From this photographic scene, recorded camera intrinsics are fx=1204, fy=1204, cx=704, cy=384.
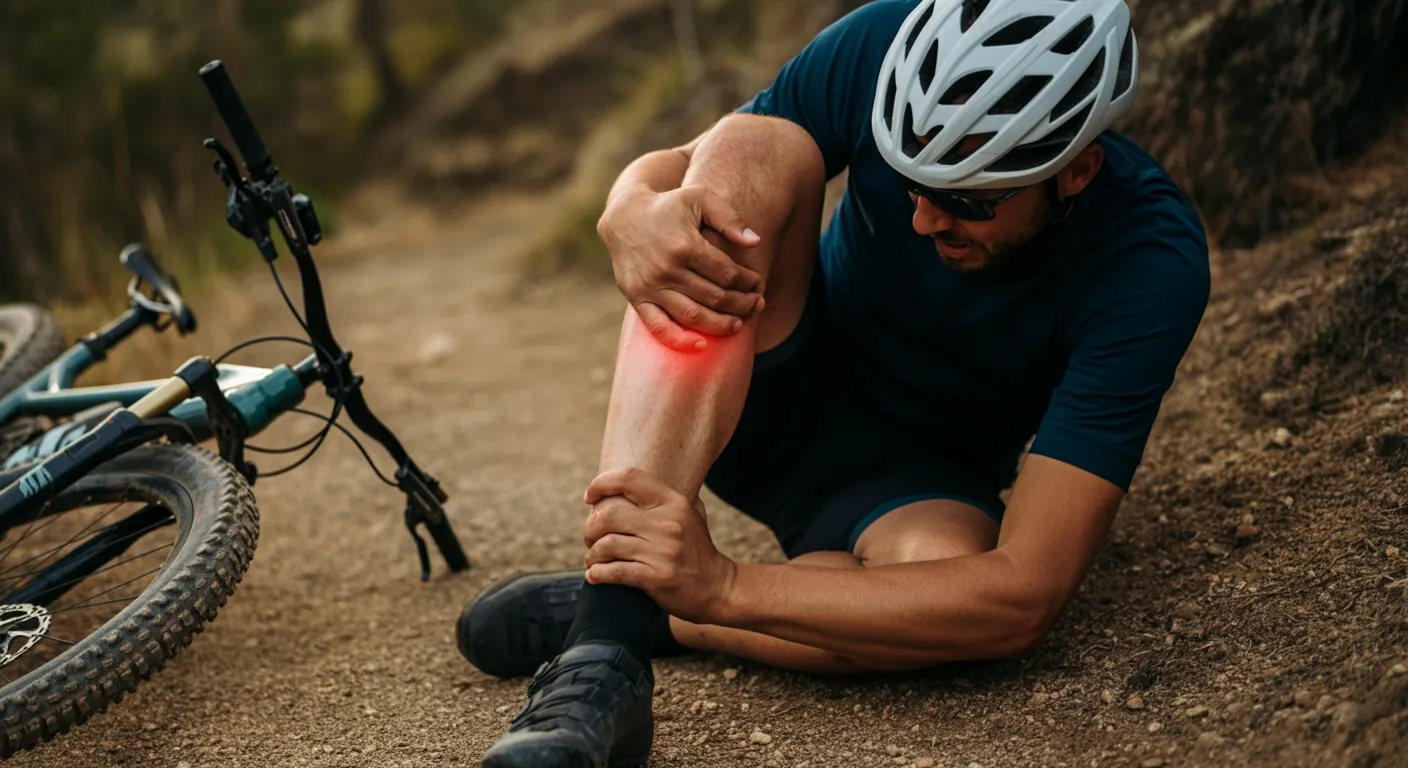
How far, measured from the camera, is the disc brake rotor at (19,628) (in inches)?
91.6

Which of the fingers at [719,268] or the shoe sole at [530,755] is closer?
the shoe sole at [530,755]

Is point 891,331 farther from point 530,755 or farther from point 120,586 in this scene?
point 120,586

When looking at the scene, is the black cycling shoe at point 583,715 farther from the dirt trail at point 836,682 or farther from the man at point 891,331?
the dirt trail at point 836,682

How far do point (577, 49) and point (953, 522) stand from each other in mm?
9243

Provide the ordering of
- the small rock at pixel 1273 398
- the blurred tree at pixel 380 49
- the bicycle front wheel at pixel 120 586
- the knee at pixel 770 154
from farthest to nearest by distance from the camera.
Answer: the blurred tree at pixel 380 49 < the small rock at pixel 1273 398 < the knee at pixel 770 154 < the bicycle front wheel at pixel 120 586

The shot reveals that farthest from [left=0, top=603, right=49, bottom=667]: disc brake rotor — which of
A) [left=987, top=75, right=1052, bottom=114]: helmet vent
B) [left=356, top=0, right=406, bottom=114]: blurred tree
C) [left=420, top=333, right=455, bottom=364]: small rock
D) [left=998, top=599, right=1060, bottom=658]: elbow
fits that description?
[left=356, top=0, right=406, bottom=114]: blurred tree

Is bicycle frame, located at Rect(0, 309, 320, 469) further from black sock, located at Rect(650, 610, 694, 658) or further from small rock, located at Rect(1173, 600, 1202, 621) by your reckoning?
small rock, located at Rect(1173, 600, 1202, 621)

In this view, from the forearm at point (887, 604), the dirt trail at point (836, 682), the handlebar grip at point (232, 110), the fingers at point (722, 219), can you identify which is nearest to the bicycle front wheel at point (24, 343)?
the dirt trail at point (836, 682)

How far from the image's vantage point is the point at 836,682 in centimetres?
244

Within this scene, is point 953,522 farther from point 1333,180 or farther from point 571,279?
point 571,279

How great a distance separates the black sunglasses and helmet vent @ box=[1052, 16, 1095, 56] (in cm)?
25

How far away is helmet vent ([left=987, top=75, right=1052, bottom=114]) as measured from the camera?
209 centimetres

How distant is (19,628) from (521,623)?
3.32ft

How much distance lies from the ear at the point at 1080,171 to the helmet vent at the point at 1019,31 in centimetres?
24
